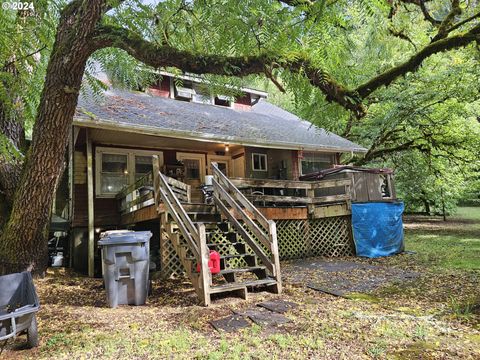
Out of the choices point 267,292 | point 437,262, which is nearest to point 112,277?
point 267,292

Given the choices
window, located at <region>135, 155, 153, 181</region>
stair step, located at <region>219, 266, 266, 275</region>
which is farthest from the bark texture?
window, located at <region>135, 155, 153, 181</region>

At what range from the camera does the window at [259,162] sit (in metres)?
12.0

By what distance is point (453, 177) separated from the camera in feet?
64.3

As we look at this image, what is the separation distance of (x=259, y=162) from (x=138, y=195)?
5.50m

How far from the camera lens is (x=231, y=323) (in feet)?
12.7

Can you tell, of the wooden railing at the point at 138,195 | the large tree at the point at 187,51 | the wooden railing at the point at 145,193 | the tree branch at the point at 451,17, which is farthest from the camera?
→ the tree branch at the point at 451,17

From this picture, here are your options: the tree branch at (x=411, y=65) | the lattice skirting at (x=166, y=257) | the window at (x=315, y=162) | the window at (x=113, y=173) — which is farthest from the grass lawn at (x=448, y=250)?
the window at (x=113, y=173)

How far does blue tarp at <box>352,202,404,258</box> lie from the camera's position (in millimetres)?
9148

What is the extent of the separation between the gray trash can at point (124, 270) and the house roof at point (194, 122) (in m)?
3.53

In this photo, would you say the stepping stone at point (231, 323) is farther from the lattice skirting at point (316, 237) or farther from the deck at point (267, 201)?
the lattice skirting at point (316, 237)

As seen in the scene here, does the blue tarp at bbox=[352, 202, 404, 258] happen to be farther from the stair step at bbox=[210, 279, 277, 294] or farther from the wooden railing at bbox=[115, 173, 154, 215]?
the wooden railing at bbox=[115, 173, 154, 215]

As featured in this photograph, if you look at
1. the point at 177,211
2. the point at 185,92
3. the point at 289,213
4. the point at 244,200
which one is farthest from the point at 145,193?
the point at 185,92

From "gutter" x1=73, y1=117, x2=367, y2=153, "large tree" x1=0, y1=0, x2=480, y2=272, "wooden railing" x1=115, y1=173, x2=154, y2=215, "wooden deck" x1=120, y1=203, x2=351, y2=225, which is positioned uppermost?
"gutter" x1=73, y1=117, x2=367, y2=153

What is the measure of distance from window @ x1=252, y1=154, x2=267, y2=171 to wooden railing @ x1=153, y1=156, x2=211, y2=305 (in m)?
5.17
